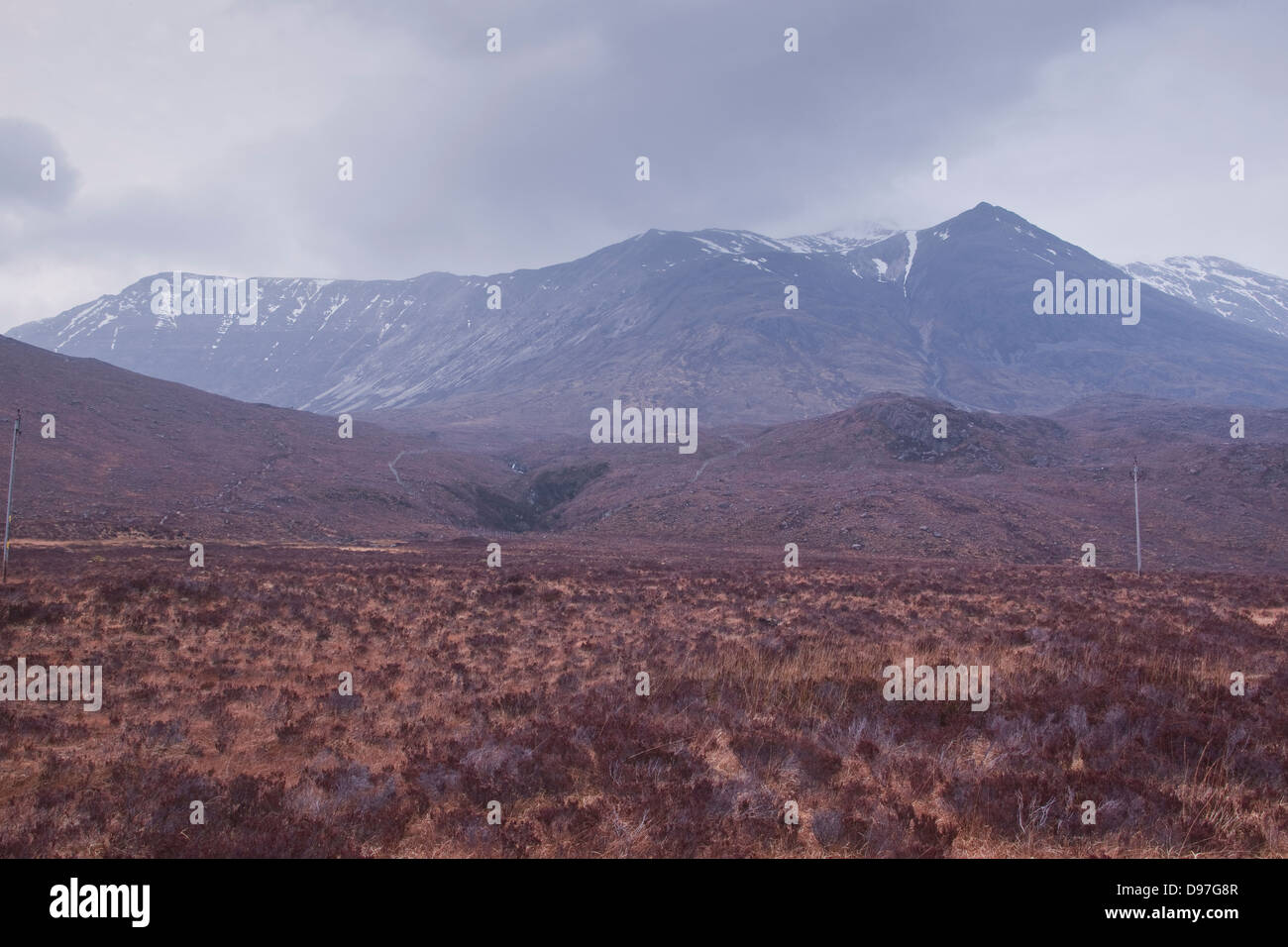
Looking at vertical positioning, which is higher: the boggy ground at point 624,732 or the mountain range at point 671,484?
the mountain range at point 671,484

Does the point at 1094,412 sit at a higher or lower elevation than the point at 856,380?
lower

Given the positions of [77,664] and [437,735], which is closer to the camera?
[437,735]

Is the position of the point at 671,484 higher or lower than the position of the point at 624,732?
higher

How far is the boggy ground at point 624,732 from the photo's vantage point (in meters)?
6.88

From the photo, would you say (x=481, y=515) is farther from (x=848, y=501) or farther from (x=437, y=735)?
(x=437, y=735)

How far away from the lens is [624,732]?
31.6 feet

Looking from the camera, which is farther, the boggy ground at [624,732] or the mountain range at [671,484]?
the mountain range at [671,484]

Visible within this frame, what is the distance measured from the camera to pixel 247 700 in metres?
11.5

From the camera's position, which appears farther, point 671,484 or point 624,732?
point 671,484

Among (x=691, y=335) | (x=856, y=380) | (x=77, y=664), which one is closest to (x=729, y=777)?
(x=77, y=664)

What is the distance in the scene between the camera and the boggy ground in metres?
6.88

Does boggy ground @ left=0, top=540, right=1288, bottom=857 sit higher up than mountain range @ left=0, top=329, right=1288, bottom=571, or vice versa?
mountain range @ left=0, top=329, right=1288, bottom=571

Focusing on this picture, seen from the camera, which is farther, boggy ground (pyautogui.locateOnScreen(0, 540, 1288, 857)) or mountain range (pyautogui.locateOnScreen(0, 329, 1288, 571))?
mountain range (pyautogui.locateOnScreen(0, 329, 1288, 571))
